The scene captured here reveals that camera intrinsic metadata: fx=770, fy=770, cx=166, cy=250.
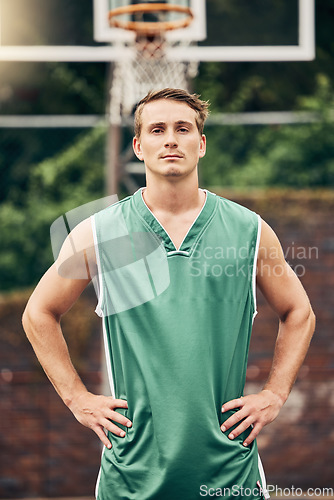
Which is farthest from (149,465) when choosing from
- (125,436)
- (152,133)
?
(152,133)

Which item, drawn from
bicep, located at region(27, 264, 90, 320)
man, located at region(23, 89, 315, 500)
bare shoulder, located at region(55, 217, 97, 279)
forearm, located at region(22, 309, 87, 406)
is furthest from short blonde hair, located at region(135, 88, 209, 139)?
forearm, located at region(22, 309, 87, 406)

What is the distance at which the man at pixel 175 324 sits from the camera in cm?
225

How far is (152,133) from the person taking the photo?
2367 millimetres

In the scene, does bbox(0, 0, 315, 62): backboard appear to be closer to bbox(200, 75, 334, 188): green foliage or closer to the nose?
bbox(200, 75, 334, 188): green foliage

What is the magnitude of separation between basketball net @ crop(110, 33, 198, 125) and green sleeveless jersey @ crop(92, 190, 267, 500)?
3.23 meters

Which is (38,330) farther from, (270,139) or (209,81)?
(209,81)

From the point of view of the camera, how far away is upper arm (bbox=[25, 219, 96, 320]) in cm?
237

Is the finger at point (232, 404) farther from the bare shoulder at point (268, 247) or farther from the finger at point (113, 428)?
the bare shoulder at point (268, 247)

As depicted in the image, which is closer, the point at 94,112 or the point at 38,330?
the point at 38,330

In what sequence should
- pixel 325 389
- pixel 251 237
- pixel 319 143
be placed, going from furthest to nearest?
pixel 319 143 < pixel 325 389 < pixel 251 237

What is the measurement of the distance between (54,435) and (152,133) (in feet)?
13.8

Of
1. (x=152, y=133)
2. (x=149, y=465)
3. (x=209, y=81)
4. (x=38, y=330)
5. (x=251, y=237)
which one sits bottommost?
(x=149, y=465)

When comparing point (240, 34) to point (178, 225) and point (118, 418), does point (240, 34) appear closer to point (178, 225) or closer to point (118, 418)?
point (178, 225)

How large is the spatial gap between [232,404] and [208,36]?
422cm
